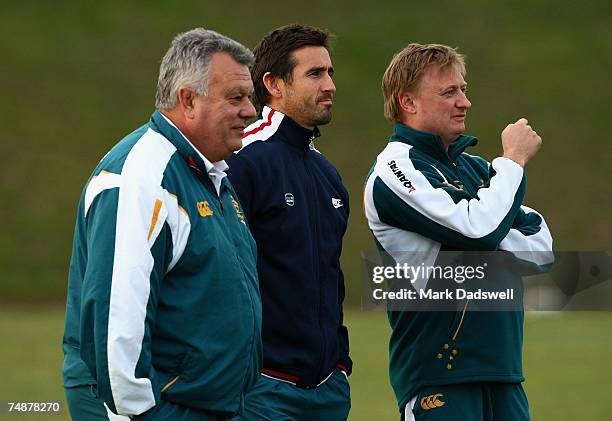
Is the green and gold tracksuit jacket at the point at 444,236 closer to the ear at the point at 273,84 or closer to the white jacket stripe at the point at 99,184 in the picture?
the ear at the point at 273,84

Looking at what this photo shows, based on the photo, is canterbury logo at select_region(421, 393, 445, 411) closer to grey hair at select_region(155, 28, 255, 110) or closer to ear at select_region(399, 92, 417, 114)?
ear at select_region(399, 92, 417, 114)

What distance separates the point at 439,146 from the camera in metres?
4.78

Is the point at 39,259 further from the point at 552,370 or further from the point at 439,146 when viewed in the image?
the point at 439,146

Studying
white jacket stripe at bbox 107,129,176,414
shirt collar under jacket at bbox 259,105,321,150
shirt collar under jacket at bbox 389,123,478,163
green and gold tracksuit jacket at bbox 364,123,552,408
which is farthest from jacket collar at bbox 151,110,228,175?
shirt collar under jacket at bbox 389,123,478,163

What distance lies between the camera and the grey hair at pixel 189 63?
12.4ft

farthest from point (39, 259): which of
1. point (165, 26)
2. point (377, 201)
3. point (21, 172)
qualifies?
point (377, 201)

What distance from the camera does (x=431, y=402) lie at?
15.1ft

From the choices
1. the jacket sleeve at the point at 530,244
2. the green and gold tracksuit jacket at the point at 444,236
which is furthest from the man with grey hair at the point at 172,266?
the jacket sleeve at the point at 530,244

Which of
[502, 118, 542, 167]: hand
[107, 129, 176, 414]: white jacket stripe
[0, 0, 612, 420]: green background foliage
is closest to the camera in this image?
[107, 129, 176, 414]: white jacket stripe

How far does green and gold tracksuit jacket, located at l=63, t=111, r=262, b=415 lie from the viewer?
11.2 ft

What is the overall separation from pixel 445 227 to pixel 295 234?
606 mm

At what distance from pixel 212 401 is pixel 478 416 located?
1387mm

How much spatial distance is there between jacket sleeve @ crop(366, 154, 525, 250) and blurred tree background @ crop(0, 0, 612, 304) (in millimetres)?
A: 14855

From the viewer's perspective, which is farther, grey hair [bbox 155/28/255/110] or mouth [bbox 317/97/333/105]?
mouth [bbox 317/97/333/105]
